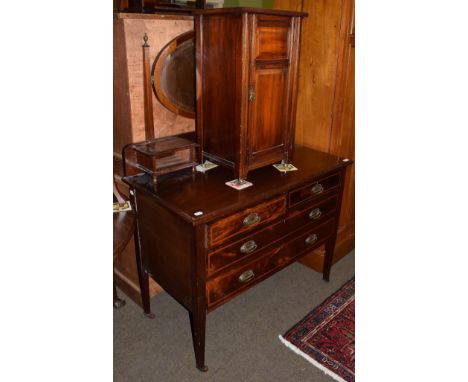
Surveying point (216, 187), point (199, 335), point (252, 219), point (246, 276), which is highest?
point (216, 187)

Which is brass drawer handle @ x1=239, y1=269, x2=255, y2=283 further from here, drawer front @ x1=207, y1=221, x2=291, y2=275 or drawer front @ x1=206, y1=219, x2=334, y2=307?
drawer front @ x1=207, y1=221, x2=291, y2=275

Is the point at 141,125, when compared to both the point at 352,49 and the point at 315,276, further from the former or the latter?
the point at 315,276

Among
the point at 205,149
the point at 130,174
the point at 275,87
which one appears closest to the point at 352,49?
the point at 275,87

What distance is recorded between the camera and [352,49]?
8.23 feet

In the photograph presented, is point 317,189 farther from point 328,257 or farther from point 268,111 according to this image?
point 328,257

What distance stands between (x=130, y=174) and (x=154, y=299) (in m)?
0.93

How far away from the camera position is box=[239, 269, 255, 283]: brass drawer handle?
204cm

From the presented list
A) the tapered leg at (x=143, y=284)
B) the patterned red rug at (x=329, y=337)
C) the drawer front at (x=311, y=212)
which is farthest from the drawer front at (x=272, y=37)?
the patterned red rug at (x=329, y=337)

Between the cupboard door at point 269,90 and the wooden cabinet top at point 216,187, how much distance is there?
0.14 metres

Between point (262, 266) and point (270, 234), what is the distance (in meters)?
0.19

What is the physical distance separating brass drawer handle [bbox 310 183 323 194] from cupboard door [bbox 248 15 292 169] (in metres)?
0.25

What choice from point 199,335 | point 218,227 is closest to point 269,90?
point 218,227

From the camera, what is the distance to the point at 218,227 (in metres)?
1.81

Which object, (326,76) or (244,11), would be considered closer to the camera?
(244,11)
